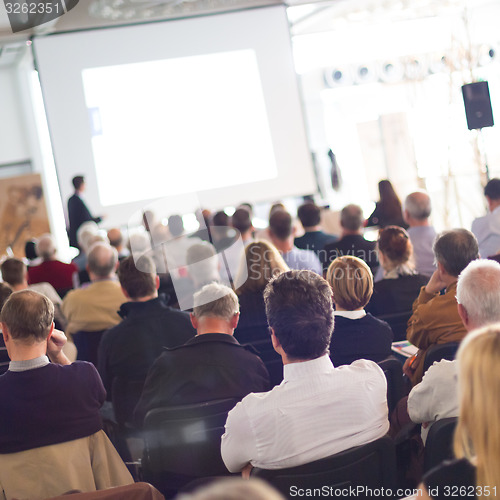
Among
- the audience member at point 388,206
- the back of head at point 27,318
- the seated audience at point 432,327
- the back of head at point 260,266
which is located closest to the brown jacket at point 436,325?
the seated audience at point 432,327

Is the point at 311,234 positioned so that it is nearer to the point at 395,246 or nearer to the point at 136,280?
the point at 395,246

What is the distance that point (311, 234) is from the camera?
5562 millimetres

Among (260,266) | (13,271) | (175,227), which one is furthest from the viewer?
(175,227)

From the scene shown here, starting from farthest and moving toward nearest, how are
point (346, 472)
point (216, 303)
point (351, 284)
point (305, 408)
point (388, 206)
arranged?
1. point (388, 206)
2. point (351, 284)
3. point (216, 303)
4. point (305, 408)
5. point (346, 472)

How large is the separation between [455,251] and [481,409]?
1.95 m

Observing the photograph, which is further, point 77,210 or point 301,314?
point 77,210

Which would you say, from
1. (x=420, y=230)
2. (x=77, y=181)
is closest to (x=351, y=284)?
(x=420, y=230)

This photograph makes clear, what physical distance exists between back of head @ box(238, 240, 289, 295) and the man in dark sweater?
1427mm

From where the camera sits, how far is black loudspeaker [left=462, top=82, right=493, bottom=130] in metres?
6.45

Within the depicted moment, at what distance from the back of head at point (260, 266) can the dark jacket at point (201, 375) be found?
1.12m

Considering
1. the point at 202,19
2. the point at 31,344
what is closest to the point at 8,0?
the point at 31,344

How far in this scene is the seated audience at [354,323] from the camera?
2.68 m

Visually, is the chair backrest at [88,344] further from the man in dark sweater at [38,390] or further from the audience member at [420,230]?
the audience member at [420,230]

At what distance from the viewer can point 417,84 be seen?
12117 mm
